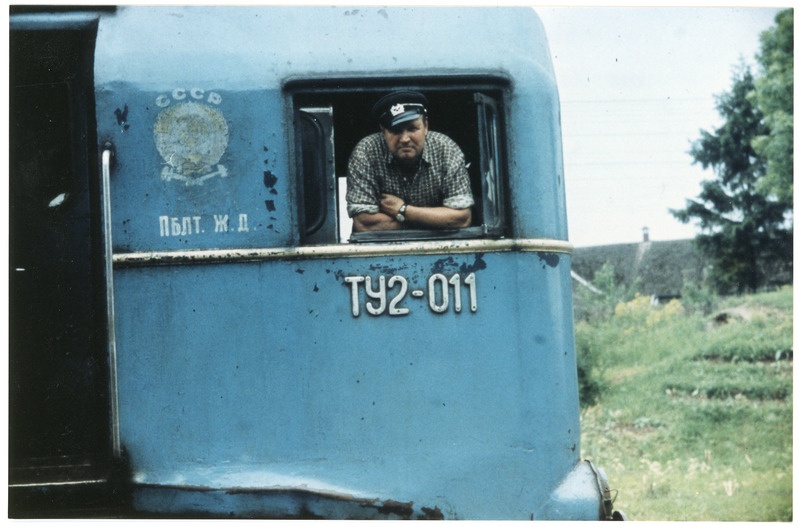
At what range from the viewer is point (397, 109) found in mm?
2686

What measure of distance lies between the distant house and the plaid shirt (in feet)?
25.5

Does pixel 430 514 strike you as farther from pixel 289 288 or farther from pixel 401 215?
pixel 401 215

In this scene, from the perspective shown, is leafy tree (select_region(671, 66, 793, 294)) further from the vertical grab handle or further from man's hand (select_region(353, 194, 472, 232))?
the vertical grab handle

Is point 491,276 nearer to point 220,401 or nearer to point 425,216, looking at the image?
point 425,216

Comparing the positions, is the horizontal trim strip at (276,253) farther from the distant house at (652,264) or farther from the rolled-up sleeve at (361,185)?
the distant house at (652,264)

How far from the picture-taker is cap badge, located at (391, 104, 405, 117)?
269cm

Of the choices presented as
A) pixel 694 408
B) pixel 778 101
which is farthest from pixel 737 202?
pixel 778 101

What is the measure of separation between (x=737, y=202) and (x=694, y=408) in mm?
1939

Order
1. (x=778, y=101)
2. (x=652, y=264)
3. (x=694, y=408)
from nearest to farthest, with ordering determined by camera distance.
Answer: (x=778, y=101)
(x=694, y=408)
(x=652, y=264)

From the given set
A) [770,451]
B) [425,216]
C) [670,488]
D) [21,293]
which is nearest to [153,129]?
[21,293]

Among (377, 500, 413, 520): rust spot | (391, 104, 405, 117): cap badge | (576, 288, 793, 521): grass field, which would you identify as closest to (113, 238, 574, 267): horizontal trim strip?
(391, 104, 405, 117): cap badge

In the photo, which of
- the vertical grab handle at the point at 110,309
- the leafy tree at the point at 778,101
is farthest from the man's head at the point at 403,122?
the leafy tree at the point at 778,101

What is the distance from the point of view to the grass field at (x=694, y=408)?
3887 millimetres

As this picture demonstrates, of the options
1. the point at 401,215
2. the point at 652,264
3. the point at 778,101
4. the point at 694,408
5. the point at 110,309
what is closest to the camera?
the point at 110,309
